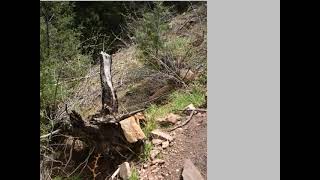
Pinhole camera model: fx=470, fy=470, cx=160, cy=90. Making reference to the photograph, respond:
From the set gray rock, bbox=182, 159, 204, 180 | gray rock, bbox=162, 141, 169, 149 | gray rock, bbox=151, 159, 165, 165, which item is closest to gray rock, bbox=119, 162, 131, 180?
gray rock, bbox=151, 159, 165, 165

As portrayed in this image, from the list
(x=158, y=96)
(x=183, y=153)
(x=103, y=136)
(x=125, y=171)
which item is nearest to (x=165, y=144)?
(x=183, y=153)

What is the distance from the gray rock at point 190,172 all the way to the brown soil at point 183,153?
0.09 feet

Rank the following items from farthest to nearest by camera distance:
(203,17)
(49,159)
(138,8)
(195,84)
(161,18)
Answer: (138,8) < (203,17) < (161,18) < (195,84) < (49,159)

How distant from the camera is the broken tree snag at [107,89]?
3.71 meters

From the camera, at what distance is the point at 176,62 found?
167 inches

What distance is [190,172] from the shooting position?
10.4ft

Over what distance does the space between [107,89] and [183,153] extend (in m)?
A: 0.88

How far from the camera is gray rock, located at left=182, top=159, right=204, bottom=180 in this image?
123 inches

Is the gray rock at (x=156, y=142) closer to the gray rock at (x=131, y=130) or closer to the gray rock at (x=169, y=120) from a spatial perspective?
the gray rock at (x=131, y=130)
